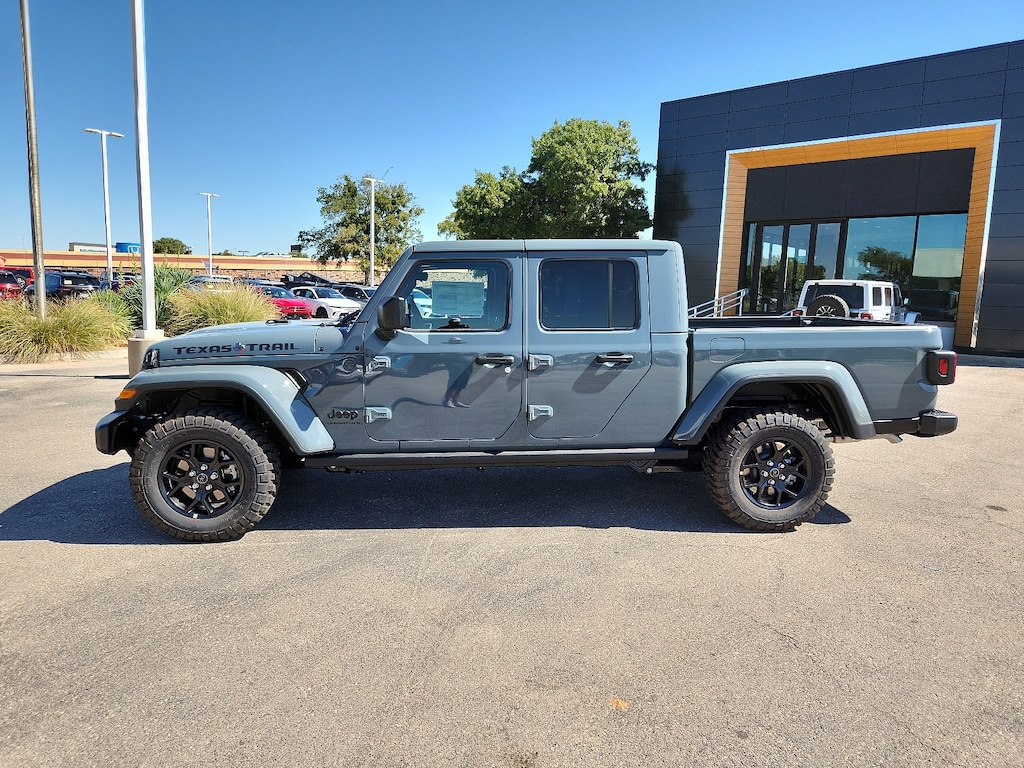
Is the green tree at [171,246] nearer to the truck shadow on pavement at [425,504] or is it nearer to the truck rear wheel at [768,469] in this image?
the truck shadow on pavement at [425,504]

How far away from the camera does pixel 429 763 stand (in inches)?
87.7

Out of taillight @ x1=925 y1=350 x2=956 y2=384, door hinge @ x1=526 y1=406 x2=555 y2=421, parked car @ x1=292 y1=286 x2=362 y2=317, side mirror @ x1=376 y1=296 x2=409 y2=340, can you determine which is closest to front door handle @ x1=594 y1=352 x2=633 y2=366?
door hinge @ x1=526 y1=406 x2=555 y2=421

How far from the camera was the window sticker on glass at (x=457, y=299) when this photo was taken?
4.21 m

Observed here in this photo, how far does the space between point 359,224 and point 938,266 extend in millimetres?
29173

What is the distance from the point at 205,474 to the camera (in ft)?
13.3

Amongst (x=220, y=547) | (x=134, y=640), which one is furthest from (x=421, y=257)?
(x=134, y=640)

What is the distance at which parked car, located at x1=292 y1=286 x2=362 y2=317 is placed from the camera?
853 inches

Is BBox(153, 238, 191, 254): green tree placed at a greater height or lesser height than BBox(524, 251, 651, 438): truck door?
greater

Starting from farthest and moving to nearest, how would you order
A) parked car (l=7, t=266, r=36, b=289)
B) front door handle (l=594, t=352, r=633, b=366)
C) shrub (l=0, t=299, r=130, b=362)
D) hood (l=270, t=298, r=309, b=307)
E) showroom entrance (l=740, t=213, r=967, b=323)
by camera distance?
parked car (l=7, t=266, r=36, b=289) < hood (l=270, t=298, r=309, b=307) < showroom entrance (l=740, t=213, r=967, b=323) < shrub (l=0, t=299, r=130, b=362) < front door handle (l=594, t=352, r=633, b=366)

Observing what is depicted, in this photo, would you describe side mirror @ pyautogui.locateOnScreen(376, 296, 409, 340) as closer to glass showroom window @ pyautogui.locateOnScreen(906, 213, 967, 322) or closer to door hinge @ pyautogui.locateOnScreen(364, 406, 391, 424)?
door hinge @ pyautogui.locateOnScreen(364, 406, 391, 424)

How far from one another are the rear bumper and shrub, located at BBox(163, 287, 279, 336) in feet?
43.2

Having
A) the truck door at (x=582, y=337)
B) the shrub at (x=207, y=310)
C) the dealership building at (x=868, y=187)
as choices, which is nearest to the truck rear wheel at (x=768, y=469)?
the truck door at (x=582, y=337)

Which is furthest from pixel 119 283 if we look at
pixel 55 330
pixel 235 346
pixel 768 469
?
pixel 768 469

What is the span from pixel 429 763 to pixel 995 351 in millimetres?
19695
